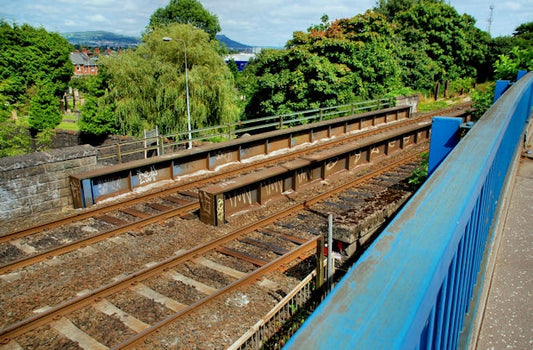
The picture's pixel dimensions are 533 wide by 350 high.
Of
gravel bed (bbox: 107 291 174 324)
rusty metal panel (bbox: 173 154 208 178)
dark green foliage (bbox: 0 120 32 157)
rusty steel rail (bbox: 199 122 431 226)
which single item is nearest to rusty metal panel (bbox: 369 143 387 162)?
rusty steel rail (bbox: 199 122 431 226)

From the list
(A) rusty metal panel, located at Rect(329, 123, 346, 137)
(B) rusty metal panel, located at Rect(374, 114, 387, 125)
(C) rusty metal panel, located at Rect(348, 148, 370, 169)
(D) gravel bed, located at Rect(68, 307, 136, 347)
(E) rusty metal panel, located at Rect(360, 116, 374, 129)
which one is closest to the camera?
(D) gravel bed, located at Rect(68, 307, 136, 347)

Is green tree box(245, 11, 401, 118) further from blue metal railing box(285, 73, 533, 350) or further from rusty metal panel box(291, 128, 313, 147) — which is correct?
blue metal railing box(285, 73, 533, 350)

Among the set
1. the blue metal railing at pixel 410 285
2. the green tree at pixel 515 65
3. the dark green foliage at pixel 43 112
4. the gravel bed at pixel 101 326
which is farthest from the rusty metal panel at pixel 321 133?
the dark green foliage at pixel 43 112

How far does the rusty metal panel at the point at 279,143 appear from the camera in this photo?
52.7 feet

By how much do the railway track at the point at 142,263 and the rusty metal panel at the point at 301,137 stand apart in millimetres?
6690

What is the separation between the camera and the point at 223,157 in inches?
561

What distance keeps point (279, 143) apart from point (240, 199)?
22.3 ft

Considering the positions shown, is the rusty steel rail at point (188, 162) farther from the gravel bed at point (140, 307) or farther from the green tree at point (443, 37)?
the green tree at point (443, 37)

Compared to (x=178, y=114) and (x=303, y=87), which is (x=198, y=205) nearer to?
(x=303, y=87)

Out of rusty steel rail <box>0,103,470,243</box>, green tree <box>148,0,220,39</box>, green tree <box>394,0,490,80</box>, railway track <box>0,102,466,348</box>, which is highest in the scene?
green tree <box>148,0,220,39</box>

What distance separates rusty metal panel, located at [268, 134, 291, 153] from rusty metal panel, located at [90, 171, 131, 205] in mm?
6182

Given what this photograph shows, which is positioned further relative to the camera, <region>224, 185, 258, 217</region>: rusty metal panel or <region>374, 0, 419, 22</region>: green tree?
<region>374, 0, 419, 22</region>: green tree

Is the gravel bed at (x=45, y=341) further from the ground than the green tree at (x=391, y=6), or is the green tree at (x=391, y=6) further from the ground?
the green tree at (x=391, y=6)

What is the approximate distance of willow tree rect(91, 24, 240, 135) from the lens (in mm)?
28750
